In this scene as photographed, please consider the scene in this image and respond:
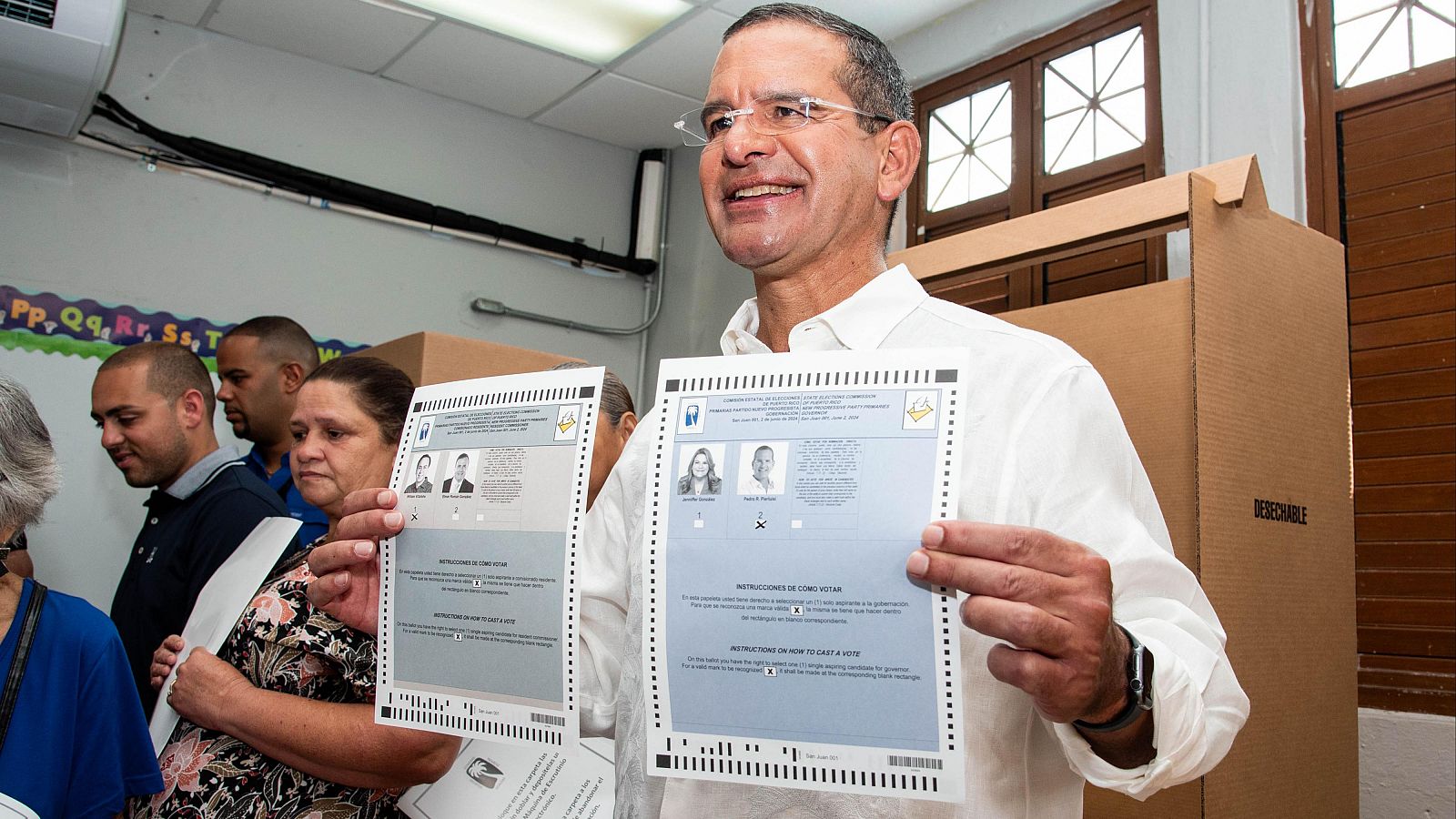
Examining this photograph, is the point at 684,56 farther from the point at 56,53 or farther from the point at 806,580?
the point at 806,580

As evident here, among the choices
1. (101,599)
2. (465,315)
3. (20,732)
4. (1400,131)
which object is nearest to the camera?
(20,732)

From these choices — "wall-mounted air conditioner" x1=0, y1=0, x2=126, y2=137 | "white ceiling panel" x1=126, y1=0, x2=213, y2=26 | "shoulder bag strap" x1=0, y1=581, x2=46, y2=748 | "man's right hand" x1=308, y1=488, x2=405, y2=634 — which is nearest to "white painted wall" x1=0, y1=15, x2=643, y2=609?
"white ceiling panel" x1=126, y1=0, x2=213, y2=26

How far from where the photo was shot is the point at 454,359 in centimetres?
248

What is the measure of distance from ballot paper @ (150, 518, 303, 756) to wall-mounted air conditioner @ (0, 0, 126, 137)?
1919mm

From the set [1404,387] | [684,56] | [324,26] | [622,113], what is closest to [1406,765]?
[1404,387]

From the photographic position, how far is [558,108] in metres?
4.35

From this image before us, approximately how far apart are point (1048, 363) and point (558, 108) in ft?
12.5

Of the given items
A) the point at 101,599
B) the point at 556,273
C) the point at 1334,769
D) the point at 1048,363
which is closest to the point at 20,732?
the point at 1048,363

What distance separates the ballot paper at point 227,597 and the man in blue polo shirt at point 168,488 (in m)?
0.39

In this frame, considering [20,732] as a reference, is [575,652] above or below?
above

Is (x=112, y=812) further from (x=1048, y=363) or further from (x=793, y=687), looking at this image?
(x=1048, y=363)

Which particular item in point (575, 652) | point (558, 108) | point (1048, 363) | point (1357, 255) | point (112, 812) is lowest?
point (112, 812)

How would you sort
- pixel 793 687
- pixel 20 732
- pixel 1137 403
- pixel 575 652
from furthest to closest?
pixel 1137 403
pixel 20 732
pixel 575 652
pixel 793 687

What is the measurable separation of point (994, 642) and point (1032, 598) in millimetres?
172
